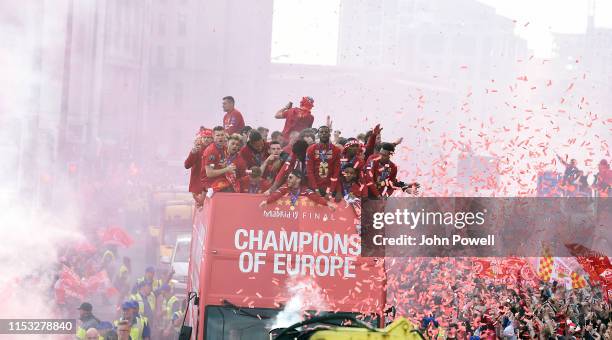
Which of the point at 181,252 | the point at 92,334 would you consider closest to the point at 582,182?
the point at 181,252

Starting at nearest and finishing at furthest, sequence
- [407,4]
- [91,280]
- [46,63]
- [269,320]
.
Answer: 1. [269,320]
2. [91,280]
3. [46,63]
4. [407,4]

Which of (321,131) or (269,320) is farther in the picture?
(321,131)

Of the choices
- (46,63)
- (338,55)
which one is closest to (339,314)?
(46,63)

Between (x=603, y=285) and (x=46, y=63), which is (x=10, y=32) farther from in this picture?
(x=603, y=285)

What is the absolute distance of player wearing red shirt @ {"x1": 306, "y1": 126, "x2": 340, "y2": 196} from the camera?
10211mm

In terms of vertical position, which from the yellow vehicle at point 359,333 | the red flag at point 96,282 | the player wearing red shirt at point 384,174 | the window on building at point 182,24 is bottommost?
the red flag at point 96,282

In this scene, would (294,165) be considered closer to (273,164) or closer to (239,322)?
(273,164)

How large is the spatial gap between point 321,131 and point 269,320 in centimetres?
234

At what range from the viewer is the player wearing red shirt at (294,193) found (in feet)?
31.1

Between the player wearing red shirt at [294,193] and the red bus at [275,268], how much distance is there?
0.18ft

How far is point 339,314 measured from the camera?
9.06 m

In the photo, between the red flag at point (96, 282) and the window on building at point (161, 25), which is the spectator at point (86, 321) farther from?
the window on building at point (161, 25)

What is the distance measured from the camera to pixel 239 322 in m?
9.07

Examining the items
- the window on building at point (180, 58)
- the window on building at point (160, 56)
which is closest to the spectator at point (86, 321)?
the window on building at point (180, 58)
